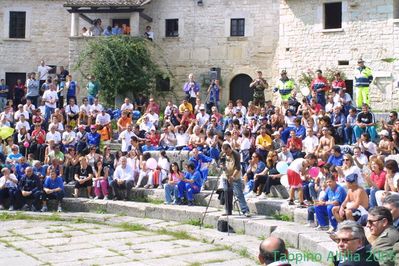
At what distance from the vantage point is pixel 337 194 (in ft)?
35.4

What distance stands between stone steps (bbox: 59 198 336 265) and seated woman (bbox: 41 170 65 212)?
0.37 m

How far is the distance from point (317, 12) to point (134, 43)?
25.3ft

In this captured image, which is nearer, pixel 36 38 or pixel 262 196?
pixel 262 196

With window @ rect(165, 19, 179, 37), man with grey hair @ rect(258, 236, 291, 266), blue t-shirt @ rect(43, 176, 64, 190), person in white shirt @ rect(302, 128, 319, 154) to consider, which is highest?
window @ rect(165, 19, 179, 37)

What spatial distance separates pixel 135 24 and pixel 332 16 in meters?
8.45

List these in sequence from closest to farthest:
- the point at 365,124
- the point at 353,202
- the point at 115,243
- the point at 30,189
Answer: the point at 353,202, the point at 115,243, the point at 30,189, the point at 365,124

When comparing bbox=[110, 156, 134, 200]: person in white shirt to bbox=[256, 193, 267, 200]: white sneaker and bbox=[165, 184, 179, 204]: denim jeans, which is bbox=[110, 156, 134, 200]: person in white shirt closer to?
bbox=[165, 184, 179, 204]: denim jeans

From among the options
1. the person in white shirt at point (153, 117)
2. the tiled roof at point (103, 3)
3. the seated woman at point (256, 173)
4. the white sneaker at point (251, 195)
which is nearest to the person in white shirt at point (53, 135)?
the person in white shirt at point (153, 117)

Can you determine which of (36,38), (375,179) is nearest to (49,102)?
(36,38)

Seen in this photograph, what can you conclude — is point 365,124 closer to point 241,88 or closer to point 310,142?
point 310,142

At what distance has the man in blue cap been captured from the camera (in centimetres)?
991

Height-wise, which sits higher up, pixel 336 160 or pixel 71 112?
pixel 71 112

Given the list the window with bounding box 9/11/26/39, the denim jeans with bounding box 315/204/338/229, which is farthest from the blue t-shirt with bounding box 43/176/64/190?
the window with bounding box 9/11/26/39

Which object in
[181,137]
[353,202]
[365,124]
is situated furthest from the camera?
[181,137]
